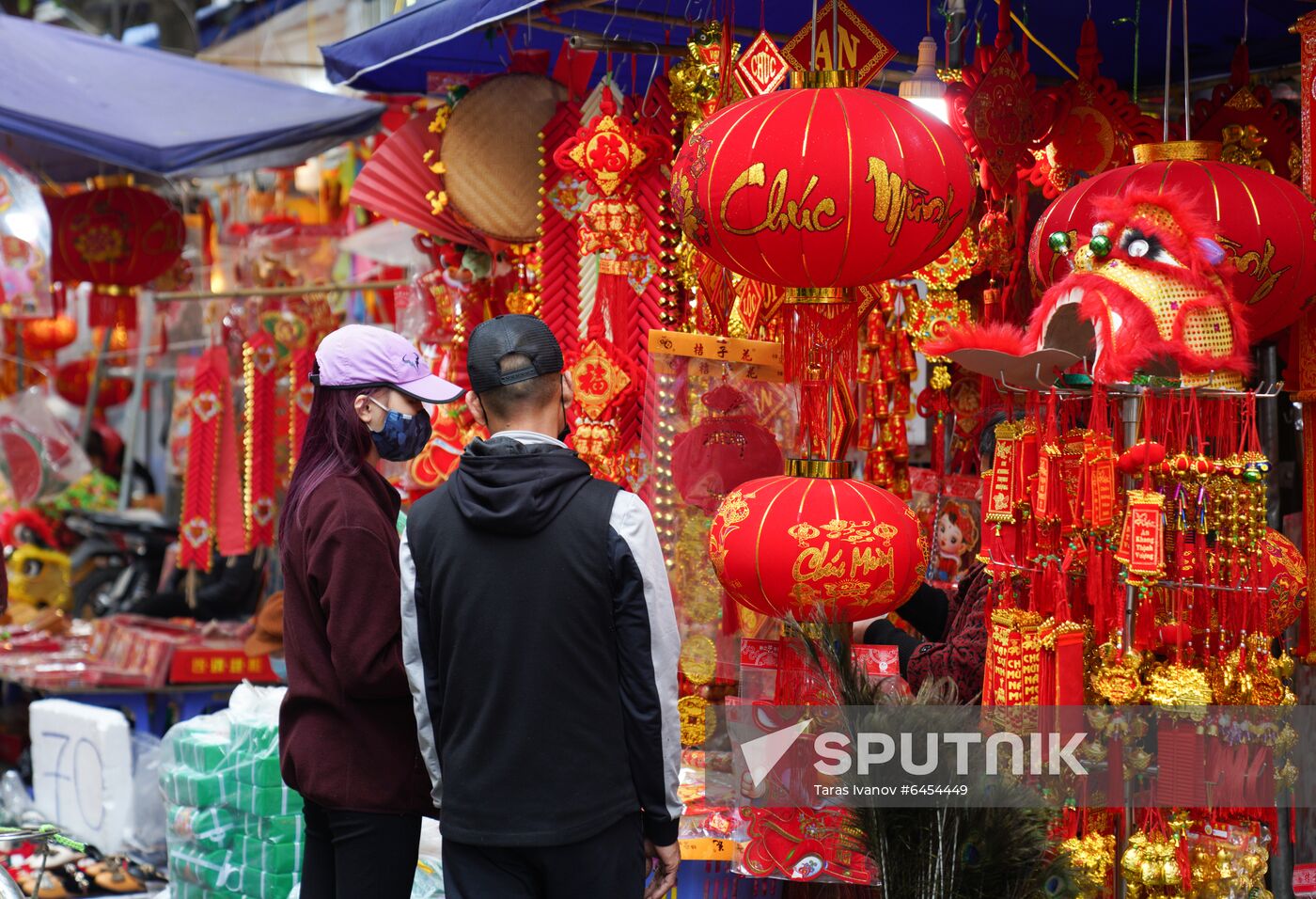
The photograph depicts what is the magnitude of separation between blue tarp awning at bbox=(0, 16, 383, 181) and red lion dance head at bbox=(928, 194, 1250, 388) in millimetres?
3864

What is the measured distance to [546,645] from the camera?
2484 millimetres

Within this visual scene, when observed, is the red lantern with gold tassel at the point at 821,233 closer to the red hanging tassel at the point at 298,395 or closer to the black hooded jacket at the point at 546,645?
the black hooded jacket at the point at 546,645


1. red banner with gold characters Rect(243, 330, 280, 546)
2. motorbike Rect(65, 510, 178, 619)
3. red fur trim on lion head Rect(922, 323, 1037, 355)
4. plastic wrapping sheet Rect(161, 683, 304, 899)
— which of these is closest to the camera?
red fur trim on lion head Rect(922, 323, 1037, 355)

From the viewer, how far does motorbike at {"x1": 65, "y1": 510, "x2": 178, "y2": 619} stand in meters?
8.02

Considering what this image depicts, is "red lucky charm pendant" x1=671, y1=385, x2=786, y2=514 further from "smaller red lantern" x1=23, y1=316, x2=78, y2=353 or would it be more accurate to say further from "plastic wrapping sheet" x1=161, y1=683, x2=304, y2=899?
"smaller red lantern" x1=23, y1=316, x2=78, y2=353

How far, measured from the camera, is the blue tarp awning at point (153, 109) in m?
5.59

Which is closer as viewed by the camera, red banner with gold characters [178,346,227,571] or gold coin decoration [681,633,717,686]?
gold coin decoration [681,633,717,686]

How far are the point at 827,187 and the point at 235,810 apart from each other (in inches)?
98.2

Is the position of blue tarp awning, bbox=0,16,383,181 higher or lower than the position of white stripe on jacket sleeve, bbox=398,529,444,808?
higher

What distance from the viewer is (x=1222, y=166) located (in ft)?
9.93

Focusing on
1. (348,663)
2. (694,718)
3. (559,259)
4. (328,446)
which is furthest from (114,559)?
(348,663)

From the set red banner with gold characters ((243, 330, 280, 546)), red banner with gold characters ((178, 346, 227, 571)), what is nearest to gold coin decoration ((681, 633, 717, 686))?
red banner with gold characters ((243, 330, 280, 546))

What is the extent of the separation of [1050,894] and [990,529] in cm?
74

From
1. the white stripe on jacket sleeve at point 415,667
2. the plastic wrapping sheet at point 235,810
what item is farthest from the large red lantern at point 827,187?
the plastic wrapping sheet at point 235,810
